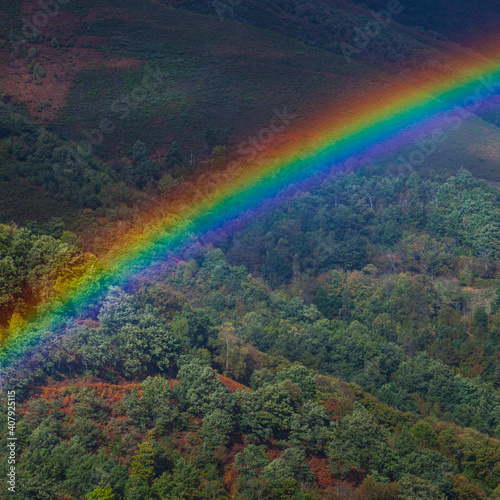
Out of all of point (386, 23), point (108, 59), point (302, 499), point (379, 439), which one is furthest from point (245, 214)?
point (386, 23)

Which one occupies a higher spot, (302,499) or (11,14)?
(11,14)

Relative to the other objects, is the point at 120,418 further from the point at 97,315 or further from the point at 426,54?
the point at 426,54

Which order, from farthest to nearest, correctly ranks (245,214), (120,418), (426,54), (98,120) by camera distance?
(426,54) → (98,120) → (245,214) → (120,418)

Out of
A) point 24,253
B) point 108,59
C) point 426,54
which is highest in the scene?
point 426,54

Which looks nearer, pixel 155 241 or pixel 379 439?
pixel 379 439

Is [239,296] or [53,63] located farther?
[53,63]

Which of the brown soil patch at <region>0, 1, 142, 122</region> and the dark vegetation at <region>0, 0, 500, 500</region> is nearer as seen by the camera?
the dark vegetation at <region>0, 0, 500, 500</region>

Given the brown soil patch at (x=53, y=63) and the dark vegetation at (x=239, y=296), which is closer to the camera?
the dark vegetation at (x=239, y=296)

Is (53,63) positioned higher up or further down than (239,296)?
higher up
